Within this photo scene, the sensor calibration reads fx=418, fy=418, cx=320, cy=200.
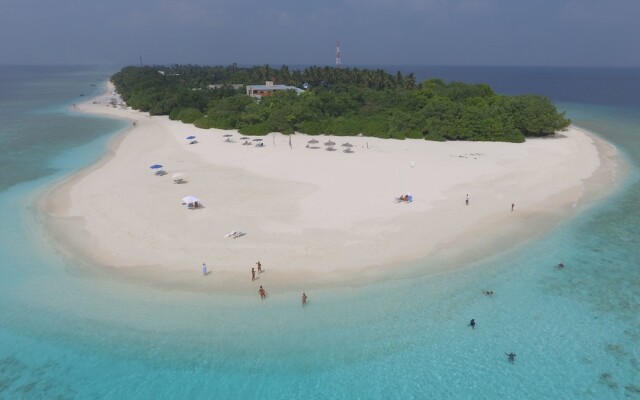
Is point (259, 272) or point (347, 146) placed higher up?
point (347, 146)

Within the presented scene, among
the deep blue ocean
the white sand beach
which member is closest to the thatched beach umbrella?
the white sand beach

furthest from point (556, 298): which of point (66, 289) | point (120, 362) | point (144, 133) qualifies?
point (144, 133)

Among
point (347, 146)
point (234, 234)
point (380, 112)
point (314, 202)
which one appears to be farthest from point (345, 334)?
point (380, 112)

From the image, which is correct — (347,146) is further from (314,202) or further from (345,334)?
(345,334)

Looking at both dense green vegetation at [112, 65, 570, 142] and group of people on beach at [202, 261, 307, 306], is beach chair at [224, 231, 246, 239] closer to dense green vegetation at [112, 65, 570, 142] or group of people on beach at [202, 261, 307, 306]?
group of people on beach at [202, 261, 307, 306]

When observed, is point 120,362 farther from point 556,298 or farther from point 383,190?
point 383,190
